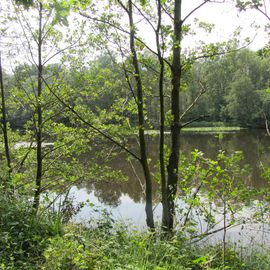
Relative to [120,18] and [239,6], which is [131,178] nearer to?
[120,18]

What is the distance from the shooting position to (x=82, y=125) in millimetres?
6734

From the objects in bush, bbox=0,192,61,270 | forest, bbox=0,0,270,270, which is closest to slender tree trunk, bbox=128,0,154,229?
forest, bbox=0,0,270,270

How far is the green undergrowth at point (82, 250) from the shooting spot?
122 inches

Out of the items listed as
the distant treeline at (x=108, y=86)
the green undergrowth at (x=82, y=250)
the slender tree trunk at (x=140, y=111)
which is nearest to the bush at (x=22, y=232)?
the green undergrowth at (x=82, y=250)

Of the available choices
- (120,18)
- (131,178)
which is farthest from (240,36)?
(131,178)

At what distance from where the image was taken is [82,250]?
123 inches

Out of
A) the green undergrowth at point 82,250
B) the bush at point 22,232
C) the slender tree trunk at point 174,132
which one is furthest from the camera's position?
the slender tree trunk at point 174,132

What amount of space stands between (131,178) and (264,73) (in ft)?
139

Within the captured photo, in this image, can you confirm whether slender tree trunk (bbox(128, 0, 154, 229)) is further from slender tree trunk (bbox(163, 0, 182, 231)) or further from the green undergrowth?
the green undergrowth

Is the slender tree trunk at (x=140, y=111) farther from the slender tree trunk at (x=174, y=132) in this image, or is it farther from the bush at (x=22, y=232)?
the bush at (x=22, y=232)

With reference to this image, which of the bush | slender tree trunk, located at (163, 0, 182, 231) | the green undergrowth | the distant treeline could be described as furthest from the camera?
the distant treeline

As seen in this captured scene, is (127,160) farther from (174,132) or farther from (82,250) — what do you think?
(82,250)

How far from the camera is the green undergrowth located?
10.1 ft

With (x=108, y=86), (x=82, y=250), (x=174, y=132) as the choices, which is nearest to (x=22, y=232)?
(x=82, y=250)
